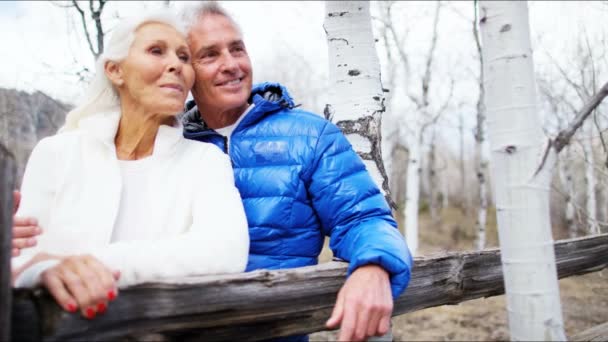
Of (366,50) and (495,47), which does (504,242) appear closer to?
(495,47)

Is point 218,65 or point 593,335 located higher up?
point 218,65

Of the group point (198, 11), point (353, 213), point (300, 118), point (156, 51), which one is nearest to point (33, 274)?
point (156, 51)

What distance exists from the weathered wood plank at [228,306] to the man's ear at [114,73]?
0.95m

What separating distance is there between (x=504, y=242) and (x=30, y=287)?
126 cm

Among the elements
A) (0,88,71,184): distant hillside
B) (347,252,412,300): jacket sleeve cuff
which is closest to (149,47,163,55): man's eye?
(347,252,412,300): jacket sleeve cuff

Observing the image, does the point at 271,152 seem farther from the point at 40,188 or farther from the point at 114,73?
the point at 40,188

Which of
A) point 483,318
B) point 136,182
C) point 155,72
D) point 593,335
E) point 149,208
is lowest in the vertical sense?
point 483,318

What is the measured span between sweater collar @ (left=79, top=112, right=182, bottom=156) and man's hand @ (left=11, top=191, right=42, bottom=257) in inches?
14.8

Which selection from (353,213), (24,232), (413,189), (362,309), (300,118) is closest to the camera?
(362,309)

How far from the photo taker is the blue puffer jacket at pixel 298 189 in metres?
1.88

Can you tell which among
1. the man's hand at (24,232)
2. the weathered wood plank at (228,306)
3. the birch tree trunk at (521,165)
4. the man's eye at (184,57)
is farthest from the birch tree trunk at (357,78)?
the man's hand at (24,232)

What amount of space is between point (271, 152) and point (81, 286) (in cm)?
108

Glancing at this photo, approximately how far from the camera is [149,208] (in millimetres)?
1697

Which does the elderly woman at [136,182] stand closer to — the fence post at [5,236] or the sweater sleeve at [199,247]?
the sweater sleeve at [199,247]
